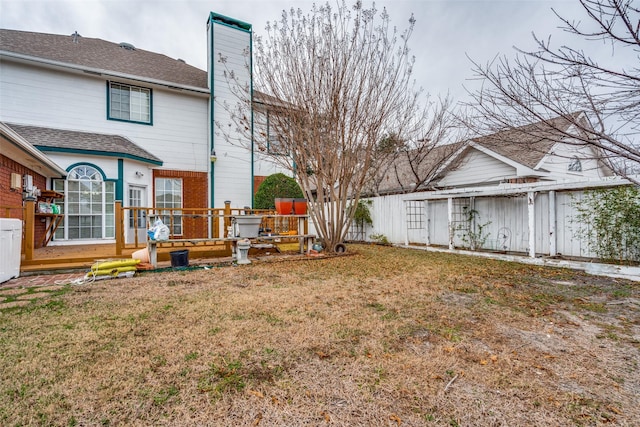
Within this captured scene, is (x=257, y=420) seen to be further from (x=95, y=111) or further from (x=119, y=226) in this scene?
(x=95, y=111)

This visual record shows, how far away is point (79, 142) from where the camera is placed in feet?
29.2

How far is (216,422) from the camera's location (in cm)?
176

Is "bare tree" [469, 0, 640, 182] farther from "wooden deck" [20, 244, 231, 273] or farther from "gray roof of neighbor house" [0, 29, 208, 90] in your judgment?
"gray roof of neighbor house" [0, 29, 208, 90]

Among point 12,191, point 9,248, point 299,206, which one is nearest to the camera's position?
Answer: point 9,248

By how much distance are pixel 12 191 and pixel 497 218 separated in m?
12.2

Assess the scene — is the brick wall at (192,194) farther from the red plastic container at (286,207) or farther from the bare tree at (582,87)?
the bare tree at (582,87)

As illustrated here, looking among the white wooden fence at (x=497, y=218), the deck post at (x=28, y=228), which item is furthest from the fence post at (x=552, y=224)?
the deck post at (x=28, y=228)

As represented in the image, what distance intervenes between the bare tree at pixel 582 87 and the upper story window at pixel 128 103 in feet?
34.8

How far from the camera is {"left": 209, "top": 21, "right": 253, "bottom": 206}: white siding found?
11.2 metres

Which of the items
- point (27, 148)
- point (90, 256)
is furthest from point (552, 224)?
point (27, 148)

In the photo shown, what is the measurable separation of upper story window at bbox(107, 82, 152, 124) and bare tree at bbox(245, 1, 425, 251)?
5.02 m

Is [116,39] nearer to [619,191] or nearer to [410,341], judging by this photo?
[410,341]

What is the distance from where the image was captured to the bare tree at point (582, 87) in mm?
2697

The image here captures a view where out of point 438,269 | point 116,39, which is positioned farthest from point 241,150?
point 438,269
